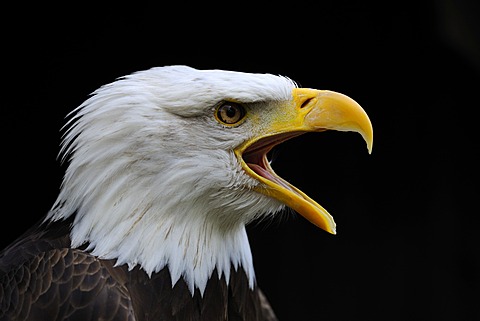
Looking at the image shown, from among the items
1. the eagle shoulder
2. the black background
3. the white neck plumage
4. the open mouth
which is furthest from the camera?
the black background

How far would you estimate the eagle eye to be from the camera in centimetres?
286

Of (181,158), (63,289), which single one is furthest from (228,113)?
(63,289)

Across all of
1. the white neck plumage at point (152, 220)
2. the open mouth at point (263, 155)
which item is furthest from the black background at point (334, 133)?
the white neck plumage at point (152, 220)

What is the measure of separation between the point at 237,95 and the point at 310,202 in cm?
46

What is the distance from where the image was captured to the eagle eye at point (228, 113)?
2857 mm

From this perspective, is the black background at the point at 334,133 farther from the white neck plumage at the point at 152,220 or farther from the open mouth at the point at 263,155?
the white neck plumage at the point at 152,220

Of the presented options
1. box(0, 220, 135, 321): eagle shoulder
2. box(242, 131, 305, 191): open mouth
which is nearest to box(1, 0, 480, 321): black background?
box(242, 131, 305, 191): open mouth

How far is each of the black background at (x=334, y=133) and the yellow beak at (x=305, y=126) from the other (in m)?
3.43

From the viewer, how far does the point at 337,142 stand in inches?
269

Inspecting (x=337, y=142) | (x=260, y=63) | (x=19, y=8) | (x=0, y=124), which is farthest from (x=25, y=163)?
(x=337, y=142)

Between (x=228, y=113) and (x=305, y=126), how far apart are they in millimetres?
280

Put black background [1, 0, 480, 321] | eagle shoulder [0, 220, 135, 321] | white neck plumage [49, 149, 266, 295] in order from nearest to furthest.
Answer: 1. eagle shoulder [0, 220, 135, 321]
2. white neck plumage [49, 149, 266, 295]
3. black background [1, 0, 480, 321]

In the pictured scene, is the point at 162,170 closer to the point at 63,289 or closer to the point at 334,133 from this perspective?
the point at 63,289

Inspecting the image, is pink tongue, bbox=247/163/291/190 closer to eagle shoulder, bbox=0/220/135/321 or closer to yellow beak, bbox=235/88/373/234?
yellow beak, bbox=235/88/373/234
